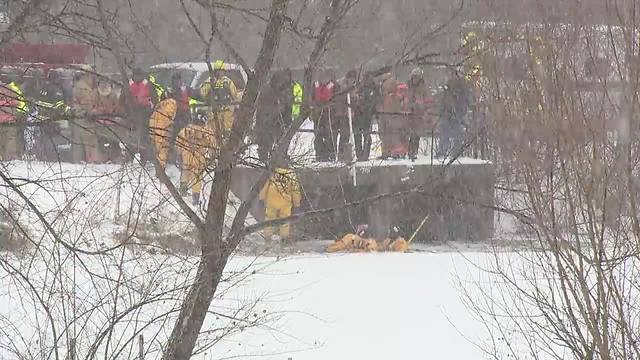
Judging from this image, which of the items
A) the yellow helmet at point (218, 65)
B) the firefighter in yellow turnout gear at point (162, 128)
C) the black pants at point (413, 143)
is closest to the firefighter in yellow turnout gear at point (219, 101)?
the yellow helmet at point (218, 65)

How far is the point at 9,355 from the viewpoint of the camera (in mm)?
5633

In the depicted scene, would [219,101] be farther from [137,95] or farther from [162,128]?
[137,95]

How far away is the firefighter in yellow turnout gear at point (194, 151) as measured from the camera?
532 cm

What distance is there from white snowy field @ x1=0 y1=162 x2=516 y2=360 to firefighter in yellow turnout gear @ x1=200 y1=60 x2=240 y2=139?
0.53 metres

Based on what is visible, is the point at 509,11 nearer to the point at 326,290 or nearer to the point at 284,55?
the point at 284,55

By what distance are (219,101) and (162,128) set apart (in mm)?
446

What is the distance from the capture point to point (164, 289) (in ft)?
17.5

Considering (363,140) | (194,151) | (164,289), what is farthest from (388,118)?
(164,289)

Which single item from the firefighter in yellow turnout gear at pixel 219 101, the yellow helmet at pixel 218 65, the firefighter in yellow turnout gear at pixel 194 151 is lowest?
the firefighter in yellow turnout gear at pixel 194 151

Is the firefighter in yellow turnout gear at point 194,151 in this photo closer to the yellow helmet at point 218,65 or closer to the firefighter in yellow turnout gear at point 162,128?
the firefighter in yellow turnout gear at point 162,128

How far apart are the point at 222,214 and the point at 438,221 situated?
326 inches

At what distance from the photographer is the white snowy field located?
522 cm

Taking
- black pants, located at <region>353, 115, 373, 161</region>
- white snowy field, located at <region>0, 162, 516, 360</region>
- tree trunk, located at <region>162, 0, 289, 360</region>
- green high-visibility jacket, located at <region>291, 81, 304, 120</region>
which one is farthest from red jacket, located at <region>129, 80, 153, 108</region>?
black pants, located at <region>353, 115, 373, 161</region>

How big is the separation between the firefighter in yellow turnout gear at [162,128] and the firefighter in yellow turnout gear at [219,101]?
A: 0.28 m
